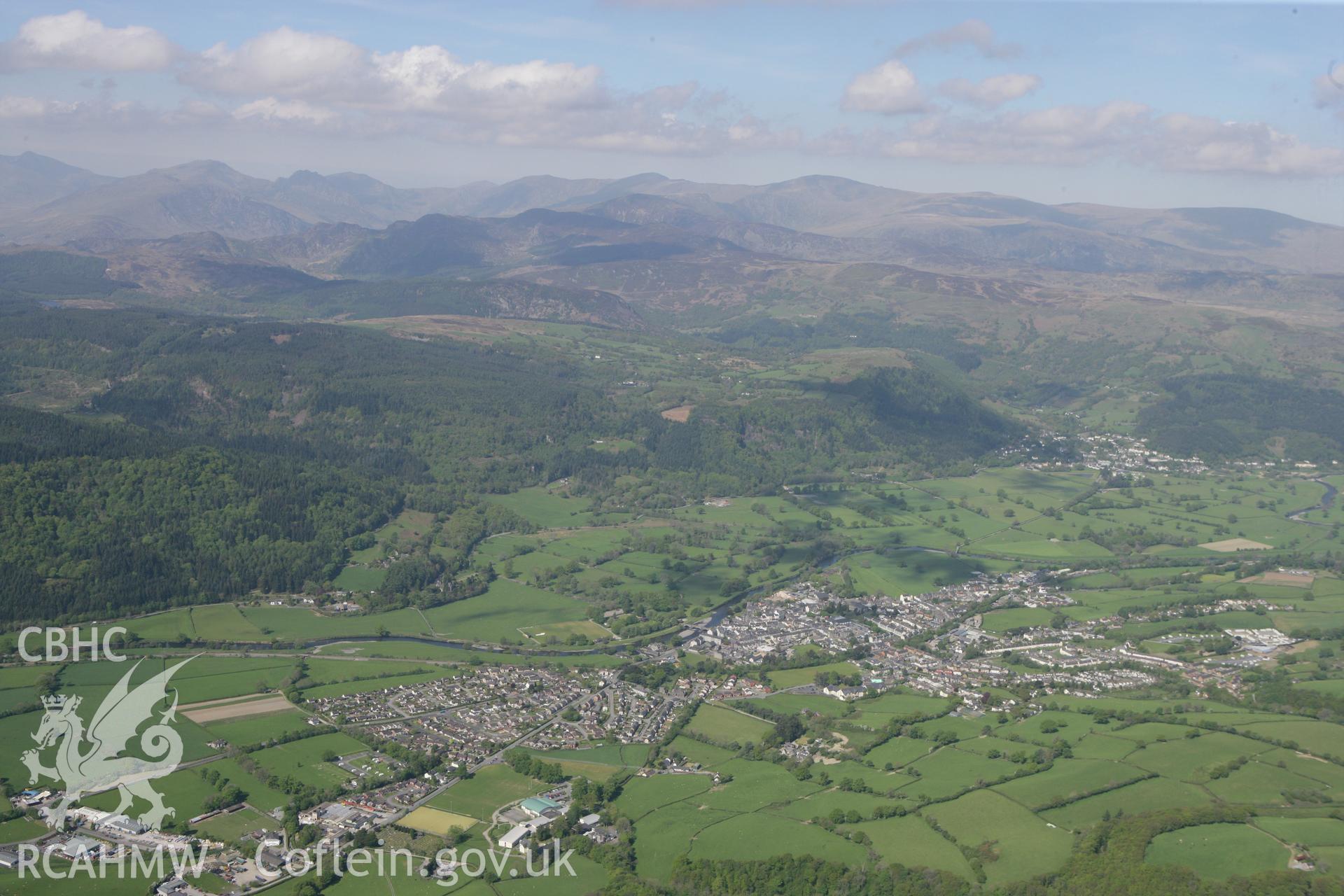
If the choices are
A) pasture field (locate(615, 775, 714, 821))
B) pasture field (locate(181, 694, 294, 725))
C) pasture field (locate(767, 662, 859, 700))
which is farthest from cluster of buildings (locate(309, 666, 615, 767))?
pasture field (locate(767, 662, 859, 700))

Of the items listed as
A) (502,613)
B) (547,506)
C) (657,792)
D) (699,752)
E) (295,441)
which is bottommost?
(699,752)

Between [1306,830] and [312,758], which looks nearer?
[1306,830]

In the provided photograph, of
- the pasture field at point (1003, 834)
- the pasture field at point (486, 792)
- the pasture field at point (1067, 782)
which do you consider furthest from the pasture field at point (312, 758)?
the pasture field at point (1067, 782)

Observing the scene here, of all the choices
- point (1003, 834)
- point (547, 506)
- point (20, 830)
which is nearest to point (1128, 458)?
point (547, 506)

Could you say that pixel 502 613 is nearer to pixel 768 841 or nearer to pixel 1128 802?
pixel 768 841

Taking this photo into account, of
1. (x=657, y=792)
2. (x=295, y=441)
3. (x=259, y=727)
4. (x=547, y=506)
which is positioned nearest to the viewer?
(x=657, y=792)

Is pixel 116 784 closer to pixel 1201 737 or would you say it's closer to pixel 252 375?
pixel 1201 737

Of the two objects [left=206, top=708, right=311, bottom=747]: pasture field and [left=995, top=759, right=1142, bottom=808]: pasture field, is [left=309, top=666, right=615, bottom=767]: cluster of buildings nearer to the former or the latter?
[left=206, top=708, right=311, bottom=747]: pasture field

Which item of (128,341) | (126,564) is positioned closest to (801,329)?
(128,341)
